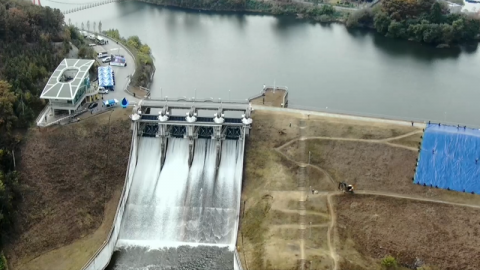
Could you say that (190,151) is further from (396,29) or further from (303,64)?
(396,29)

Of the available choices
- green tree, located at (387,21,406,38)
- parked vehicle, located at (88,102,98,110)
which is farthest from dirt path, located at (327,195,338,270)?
green tree, located at (387,21,406,38)

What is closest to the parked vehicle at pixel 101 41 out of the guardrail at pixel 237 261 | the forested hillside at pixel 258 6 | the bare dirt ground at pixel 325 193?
the bare dirt ground at pixel 325 193

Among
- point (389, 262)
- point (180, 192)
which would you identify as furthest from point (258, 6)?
point (389, 262)

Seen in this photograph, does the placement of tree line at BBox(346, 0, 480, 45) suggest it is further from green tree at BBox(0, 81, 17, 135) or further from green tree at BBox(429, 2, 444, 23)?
green tree at BBox(0, 81, 17, 135)

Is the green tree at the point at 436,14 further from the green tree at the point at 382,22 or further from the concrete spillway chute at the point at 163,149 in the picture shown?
the concrete spillway chute at the point at 163,149

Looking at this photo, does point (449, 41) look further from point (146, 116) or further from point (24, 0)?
point (24, 0)

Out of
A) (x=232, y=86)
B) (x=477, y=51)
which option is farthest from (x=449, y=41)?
(x=232, y=86)
